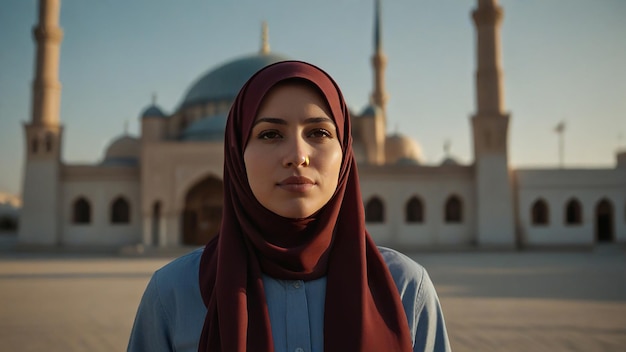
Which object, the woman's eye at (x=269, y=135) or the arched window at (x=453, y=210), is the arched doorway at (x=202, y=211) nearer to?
the arched window at (x=453, y=210)

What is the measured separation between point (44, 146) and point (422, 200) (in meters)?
14.1

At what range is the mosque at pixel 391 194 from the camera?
17.7 m

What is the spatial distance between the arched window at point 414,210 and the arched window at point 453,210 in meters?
0.91

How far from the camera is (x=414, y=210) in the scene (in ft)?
60.6

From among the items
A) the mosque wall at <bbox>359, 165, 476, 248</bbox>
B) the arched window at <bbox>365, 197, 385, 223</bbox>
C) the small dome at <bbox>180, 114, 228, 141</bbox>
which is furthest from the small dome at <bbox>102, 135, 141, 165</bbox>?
the mosque wall at <bbox>359, 165, 476, 248</bbox>

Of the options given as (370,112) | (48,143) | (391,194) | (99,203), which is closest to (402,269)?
(391,194)

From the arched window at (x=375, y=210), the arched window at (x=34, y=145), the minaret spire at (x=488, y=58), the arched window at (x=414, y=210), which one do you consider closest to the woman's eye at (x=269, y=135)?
the arched window at (x=375, y=210)

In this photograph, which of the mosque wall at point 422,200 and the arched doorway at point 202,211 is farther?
the arched doorway at point 202,211

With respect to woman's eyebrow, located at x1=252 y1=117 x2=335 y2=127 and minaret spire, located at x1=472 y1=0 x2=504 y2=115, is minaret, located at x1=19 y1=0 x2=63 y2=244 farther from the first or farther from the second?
woman's eyebrow, located at x1=252 y1=117 x2=335 y2=127

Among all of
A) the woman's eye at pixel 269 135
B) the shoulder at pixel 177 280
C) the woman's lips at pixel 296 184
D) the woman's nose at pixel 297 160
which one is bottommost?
the shoulder at pixel 177 280

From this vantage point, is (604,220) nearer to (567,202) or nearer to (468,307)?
(567,202)

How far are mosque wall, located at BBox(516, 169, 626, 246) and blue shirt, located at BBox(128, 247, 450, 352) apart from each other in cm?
1812

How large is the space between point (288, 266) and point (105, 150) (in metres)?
27.9

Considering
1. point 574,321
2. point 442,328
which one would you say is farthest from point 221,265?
point 574,321
